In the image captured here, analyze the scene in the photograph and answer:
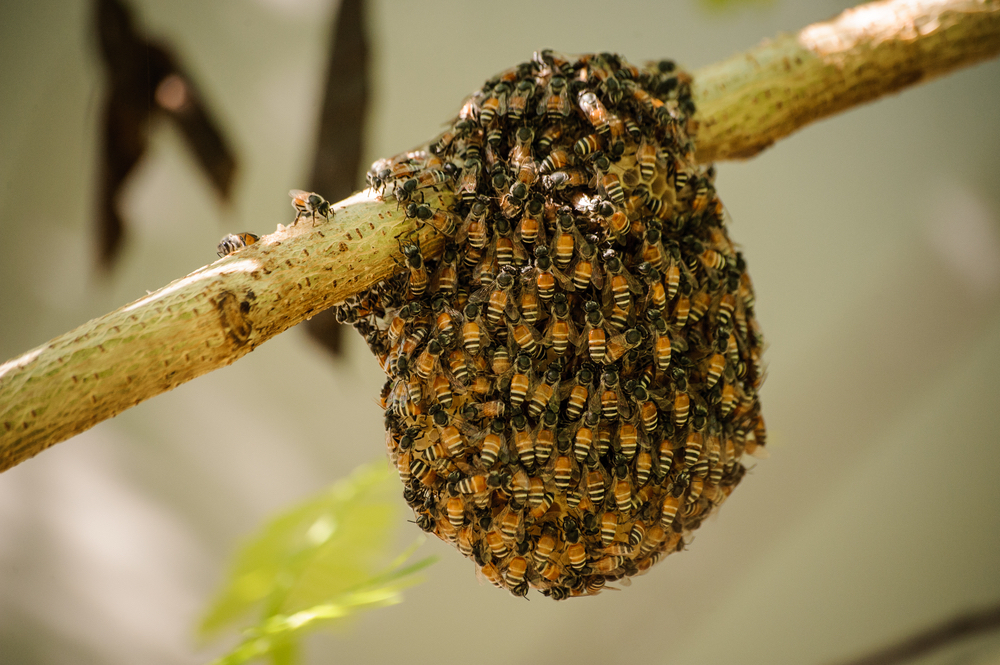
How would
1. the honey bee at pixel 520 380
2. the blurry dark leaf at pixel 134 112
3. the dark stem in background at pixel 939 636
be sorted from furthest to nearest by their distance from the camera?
the blurry dark leaf at pixel 134 112
the dark stem in background at pixel 939 636
the honey bee at pixel 520 380

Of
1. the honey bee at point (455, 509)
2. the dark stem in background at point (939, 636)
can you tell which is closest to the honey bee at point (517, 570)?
the honey bee at point (455, 509)

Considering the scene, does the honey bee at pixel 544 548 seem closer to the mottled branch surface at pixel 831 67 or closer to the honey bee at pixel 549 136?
the honey bee at pixel 549 136

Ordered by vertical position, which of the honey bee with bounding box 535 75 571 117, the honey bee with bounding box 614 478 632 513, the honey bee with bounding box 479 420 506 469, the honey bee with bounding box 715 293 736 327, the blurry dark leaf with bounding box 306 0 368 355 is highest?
the blurry dark leaf with bounding box 306 0 368 355

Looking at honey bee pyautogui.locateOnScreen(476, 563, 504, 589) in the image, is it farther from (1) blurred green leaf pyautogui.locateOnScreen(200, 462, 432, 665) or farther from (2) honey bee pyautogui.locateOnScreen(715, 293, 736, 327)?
(1) blurred green leaf pyautogui.locateOnScreen(200, 462, 432, 665)

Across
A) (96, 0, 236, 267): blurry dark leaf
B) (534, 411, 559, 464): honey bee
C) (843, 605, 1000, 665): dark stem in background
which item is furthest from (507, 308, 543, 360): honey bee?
(843, 605, 1000, 665): dark stem in background

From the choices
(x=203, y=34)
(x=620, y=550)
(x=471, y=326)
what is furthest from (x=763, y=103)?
(x=203, y=34)

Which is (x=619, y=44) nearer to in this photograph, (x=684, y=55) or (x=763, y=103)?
(x=684, y=55)

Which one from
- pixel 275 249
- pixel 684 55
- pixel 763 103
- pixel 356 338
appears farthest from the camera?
pixel 356 338
